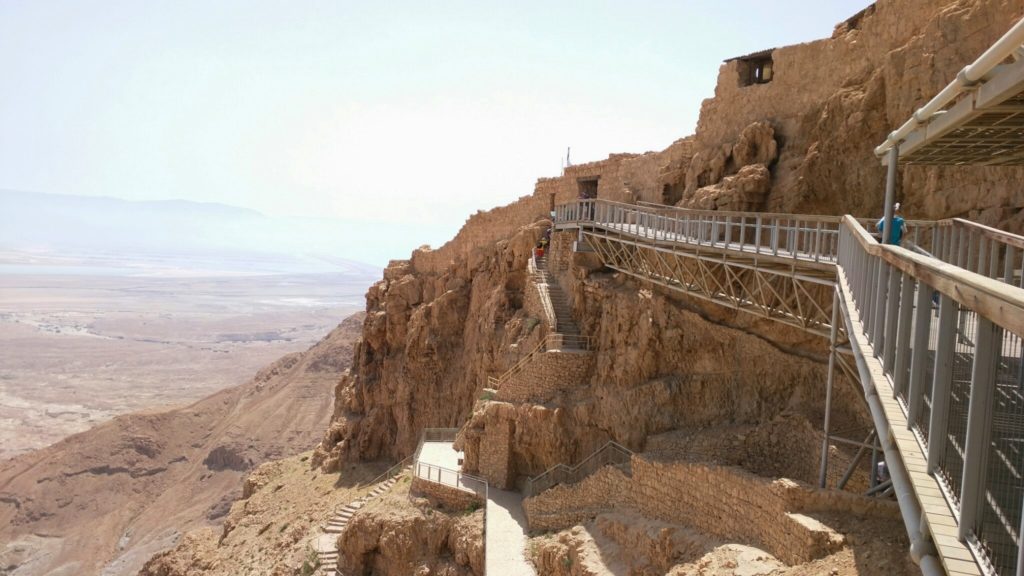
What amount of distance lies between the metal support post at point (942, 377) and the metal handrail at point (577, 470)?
13.7m

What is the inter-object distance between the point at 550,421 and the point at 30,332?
437ft

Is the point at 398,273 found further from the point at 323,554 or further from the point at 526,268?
the point at 323,554

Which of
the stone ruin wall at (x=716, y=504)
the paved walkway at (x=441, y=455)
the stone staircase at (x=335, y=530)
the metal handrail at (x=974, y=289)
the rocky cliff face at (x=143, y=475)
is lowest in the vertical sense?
the rocky cliff face at (x=143, y=475)

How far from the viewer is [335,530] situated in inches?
853

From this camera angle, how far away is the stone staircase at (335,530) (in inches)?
777

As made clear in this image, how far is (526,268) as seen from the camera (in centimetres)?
2488

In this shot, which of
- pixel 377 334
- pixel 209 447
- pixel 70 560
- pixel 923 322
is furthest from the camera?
pixel 209 447

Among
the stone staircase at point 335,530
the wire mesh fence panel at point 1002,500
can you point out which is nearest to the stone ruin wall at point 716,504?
the stone staircase at point 335,530

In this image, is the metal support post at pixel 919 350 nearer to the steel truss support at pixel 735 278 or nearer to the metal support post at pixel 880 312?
the metal support post at pixel 880 312

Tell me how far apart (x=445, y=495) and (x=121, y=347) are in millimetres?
106897

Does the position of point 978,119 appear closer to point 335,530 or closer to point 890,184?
point 890,184

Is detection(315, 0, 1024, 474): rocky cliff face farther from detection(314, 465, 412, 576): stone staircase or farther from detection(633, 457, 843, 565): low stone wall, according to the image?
detection(314, 465, 412, 576): stone staircase

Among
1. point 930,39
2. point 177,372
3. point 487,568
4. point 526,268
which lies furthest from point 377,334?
point 177,372

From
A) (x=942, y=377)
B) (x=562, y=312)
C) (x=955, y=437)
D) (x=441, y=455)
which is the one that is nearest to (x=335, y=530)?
(x=441, y=455)
